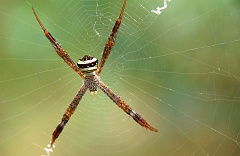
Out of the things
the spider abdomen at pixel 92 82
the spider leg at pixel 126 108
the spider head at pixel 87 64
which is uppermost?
the spider head at pixel 87 64

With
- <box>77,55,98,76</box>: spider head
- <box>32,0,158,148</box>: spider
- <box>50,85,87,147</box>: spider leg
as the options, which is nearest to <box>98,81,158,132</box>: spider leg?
<box>32,0,158,148</box>: spider

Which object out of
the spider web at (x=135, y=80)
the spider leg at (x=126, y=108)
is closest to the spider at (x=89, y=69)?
the spider leg at (x=126, y=108)

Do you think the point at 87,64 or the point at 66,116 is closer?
the point at 87,64

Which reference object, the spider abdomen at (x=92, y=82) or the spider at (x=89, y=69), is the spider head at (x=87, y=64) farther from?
the spider abdomen at (x=92, y=82)

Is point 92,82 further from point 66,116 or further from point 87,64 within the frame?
point 87,64

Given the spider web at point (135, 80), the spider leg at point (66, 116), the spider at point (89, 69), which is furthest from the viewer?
the spider web at point (135, 80)

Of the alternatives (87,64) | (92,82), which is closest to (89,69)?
(87,64)
